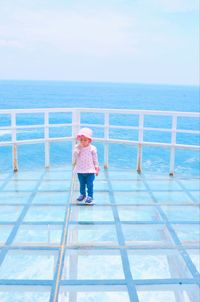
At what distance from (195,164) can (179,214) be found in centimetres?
3518

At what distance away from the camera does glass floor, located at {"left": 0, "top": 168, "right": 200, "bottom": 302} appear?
2.98 m

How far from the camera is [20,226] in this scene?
13.9 feet

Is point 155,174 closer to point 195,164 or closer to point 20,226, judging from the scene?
point 20,226

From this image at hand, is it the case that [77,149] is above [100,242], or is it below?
above

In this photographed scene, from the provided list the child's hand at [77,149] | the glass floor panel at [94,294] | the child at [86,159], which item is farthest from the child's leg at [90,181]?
the glass floor panel at [94,294]

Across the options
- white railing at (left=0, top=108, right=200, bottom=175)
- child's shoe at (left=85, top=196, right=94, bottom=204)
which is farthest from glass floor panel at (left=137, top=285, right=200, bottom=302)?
white railing at (left=0, top=108, right=200, bottom=175)

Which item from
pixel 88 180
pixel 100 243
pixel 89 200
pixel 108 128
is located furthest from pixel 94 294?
pixel 108 128

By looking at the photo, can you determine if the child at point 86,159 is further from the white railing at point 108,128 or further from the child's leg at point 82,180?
the white railing at point 108,128

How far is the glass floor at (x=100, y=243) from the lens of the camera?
117 inches

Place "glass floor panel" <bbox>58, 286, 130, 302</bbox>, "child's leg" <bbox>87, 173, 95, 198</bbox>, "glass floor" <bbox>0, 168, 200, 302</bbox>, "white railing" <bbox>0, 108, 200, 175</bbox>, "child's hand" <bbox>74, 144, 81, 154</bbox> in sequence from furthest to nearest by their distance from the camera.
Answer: "white railing" <bbox>0, 108, 200, 175</bbox> → "child's leg" <bbox>87, 173, 95, 198</bbox> → "child's hand" <bbox>74, 144, 81, 154</bbox> → "glass floor" <bbox>0, 168, 200, 302</bbox> → "glass floor panel" <bbox>58, 286, 130, 302</bbox>

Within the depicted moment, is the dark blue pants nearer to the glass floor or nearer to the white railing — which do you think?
the glass floor

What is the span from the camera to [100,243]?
150 inches

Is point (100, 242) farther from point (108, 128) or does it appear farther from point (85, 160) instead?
point (108, 128)

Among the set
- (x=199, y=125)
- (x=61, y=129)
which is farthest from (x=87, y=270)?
(x=199, y=125)
